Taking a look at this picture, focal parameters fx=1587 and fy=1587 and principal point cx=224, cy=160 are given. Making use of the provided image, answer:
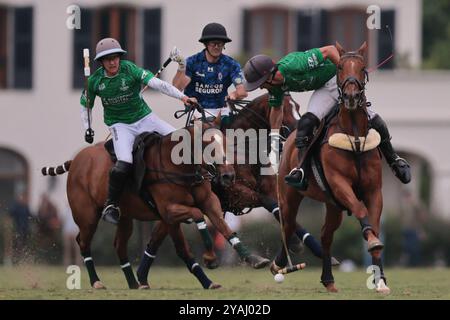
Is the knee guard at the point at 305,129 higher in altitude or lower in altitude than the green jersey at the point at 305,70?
lower

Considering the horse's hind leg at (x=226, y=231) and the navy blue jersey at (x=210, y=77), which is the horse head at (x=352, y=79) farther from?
the navy blue jersey at (x=210, y=77)

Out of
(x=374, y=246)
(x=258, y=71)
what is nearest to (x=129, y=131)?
(x=258, y=71)

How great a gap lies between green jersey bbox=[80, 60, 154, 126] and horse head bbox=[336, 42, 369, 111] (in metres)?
2.40

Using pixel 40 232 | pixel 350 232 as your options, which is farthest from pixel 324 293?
pixel 350 232

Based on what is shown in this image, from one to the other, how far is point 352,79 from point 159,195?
2803 millimetres

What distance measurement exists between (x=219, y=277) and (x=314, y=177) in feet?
21.1

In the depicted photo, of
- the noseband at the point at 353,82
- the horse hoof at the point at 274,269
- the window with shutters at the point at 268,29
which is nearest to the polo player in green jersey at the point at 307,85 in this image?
the noseband at the point at 353,82

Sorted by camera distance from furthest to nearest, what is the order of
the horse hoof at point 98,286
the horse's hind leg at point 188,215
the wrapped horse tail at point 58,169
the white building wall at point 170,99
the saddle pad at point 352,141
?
the white building wall at point 170,99
the wrapped horse tail at point 58,169
the horse hoof at point 98,286
the horse's hind leg at point 188,215
the saddle pad at point 352,141

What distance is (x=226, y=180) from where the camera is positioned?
16516 millimetres

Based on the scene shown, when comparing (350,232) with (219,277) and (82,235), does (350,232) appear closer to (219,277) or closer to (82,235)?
(219,277)

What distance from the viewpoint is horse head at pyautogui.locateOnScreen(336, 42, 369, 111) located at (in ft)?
51.6

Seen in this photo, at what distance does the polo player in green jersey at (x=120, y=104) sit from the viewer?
17.4m

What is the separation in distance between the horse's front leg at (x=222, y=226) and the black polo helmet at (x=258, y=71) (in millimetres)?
1274
